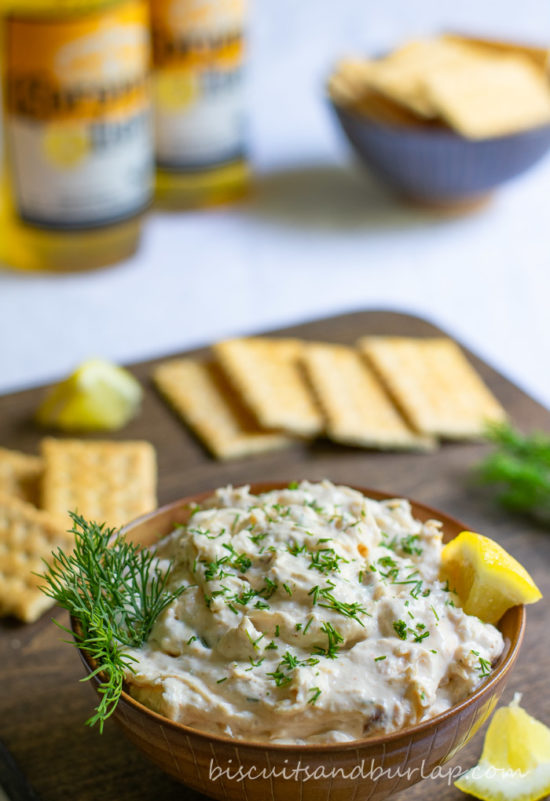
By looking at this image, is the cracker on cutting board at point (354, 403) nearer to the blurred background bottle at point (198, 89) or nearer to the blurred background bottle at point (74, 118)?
the blurred background bottle at point (74, 118)

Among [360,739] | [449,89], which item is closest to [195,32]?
[449,89]

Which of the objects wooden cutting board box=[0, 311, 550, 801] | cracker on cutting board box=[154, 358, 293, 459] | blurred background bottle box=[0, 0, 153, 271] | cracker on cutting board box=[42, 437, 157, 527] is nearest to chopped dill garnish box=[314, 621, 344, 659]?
wooden cutting board box=[0, 311, 550, 801]

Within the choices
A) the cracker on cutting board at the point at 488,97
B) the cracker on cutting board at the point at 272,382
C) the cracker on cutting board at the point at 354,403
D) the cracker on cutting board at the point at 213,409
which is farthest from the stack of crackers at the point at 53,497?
the cracker on cutting board at the point at 488,97

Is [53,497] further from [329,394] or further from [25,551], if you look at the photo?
[329,394]

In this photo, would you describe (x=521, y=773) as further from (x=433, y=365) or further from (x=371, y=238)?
(x=371, y=238)

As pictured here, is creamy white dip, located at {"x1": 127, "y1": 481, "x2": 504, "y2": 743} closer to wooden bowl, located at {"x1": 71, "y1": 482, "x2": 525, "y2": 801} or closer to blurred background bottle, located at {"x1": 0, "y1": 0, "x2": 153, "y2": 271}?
wooden bowl, located at {"x1": 71, "y1": 482, "x2": 525, "y2": 801}
